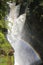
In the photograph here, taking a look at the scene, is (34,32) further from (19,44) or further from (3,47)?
(3,47)

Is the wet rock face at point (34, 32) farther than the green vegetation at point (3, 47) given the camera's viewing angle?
Yes

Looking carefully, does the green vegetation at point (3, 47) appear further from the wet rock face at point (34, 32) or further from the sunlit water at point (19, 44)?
the wet rock face at point (34, 32)

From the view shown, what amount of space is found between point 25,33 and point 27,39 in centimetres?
58

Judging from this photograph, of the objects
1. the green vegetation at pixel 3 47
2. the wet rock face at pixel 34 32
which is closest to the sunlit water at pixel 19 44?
the wet rock face at pixel 34 32

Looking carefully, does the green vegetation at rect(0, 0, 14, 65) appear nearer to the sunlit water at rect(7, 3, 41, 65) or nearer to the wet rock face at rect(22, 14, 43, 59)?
the sunlit water at rect(7, 3, 41, 65)

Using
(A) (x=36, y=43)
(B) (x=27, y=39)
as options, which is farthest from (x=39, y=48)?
(B) (x=27, y=39)

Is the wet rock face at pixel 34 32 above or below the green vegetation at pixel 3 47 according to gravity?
above

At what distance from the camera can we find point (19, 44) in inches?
638

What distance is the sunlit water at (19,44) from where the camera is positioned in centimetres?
1468

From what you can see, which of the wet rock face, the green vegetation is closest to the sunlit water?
the wet rock face

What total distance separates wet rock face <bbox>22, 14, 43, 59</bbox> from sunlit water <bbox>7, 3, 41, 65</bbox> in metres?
0.29

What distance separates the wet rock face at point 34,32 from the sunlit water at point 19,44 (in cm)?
29

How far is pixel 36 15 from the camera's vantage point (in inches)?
581

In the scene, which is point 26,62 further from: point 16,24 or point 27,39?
point 16,24
